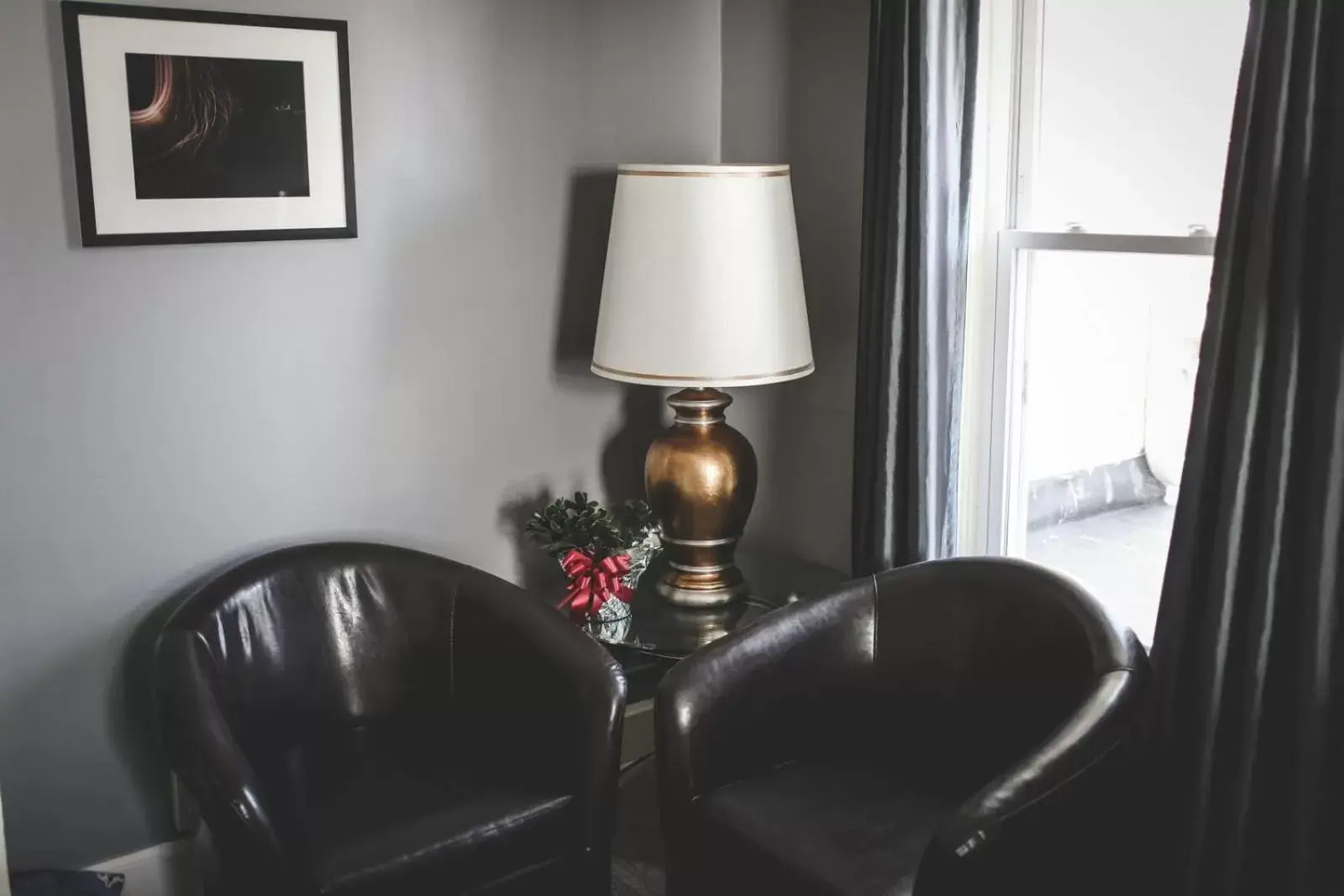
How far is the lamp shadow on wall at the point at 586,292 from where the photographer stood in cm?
285

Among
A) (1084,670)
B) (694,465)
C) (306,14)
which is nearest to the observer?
(1084,670)

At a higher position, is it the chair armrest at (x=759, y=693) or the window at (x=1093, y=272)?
the window at (x=1093, y=272)

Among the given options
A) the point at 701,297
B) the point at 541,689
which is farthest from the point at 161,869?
the point at 701,297

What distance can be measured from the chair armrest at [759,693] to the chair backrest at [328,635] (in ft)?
1.68

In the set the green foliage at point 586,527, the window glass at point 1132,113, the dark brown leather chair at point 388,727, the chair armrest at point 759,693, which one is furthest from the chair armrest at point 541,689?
the window glass at point 1132,113

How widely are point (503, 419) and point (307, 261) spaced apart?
1.87 ft

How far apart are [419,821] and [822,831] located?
0.67 metres

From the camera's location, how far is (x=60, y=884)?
7.52 ft

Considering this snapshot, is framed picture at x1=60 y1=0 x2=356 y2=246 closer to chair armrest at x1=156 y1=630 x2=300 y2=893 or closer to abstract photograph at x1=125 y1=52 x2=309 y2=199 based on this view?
abstract photograph at x1=125 y1=52 x2=309 y2=199

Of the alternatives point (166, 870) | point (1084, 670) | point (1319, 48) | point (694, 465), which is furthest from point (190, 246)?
point (1319, 48)

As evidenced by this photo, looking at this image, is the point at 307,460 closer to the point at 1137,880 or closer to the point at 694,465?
the point at 694,465

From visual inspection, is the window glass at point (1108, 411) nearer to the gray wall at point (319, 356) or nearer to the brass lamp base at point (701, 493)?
the brass lamp base at point (701, 493)

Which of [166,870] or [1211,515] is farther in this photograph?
[166,870]

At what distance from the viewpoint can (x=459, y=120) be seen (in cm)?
263
